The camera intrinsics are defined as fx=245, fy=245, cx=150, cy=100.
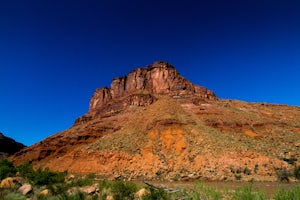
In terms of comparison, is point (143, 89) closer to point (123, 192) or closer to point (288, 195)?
point (123, 192)

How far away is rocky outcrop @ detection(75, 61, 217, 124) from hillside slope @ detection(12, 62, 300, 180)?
354 cm

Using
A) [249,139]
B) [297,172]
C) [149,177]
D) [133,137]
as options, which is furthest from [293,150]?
[133,137]

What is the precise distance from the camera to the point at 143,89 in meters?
85.7

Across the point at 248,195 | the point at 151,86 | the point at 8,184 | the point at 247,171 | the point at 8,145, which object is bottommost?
the point at 248,195

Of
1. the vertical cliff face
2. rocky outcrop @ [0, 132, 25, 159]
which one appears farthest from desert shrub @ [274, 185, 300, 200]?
rocky outcrop @ [0, 132, 25, 159]

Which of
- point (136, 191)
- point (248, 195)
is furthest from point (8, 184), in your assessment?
point (248, 195)

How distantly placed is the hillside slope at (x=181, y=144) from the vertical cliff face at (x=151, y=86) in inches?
296

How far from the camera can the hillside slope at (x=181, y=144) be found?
35.9 meters

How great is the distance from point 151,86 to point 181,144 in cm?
4614

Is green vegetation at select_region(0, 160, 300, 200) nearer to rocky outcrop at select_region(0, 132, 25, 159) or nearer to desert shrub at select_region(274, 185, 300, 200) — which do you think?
desert shrub at select_region(274, 185, 300, 200)

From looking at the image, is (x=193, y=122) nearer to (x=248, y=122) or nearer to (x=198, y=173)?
(x=248, y=122)

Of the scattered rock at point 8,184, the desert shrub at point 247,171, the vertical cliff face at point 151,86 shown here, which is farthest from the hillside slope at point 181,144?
the scattered rock at point 8,184

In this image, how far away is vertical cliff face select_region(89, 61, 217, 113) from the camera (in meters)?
76.9

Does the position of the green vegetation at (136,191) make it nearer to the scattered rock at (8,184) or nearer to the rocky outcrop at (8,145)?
the scattered rock at (8,184)
